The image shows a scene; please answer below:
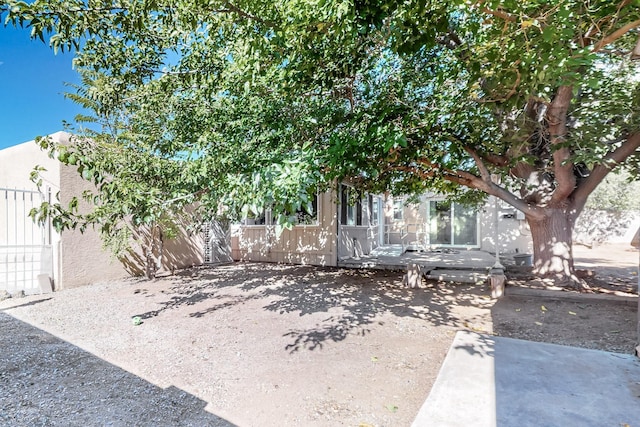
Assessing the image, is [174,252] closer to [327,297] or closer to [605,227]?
[327,297]

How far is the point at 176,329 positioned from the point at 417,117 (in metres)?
4.82

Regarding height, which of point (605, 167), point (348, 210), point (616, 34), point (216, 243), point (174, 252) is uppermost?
point (616, 34)

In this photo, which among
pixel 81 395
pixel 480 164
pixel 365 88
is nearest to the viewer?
pixel 81 395

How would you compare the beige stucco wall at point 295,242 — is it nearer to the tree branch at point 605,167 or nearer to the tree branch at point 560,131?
the tree branch at point 560,131

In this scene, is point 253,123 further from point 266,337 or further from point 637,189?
point 637,189

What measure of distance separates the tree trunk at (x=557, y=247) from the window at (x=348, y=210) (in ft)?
16.5

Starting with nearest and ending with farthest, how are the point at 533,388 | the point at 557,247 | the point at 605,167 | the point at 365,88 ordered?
the point at 533,388 → the point at 365,88 → the point at 605,167 → the point at 557,247

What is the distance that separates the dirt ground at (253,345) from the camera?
2688 mm

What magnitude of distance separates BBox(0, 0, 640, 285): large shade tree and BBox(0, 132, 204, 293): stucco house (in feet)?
6.62

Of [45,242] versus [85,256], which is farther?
[85,256]

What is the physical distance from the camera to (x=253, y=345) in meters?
3.99

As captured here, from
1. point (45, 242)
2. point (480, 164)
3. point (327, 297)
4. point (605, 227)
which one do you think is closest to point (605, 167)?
point (480, 164)

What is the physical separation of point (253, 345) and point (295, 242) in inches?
276

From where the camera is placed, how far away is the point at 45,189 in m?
7.07
